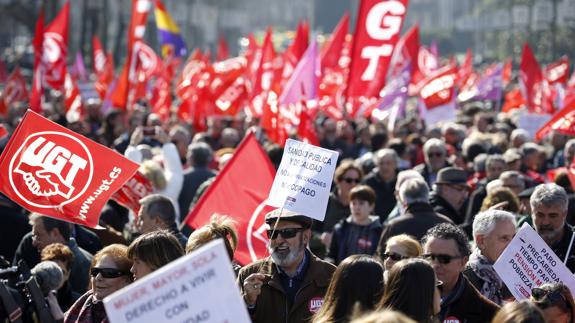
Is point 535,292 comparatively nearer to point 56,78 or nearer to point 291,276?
point 291,276

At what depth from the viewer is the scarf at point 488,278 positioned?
654 centimetres

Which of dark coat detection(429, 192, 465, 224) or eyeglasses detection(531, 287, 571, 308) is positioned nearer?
eyeglasses detection(531, 287, 571, 308)

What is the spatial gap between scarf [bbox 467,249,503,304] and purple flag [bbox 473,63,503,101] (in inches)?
756

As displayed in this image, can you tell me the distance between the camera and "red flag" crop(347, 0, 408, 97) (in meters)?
13.2

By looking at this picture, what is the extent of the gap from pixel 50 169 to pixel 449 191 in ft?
12.9

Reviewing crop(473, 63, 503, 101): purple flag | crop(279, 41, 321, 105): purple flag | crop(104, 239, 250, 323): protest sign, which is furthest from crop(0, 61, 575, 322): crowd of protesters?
crop(473, 63, 503, 101): purple flag

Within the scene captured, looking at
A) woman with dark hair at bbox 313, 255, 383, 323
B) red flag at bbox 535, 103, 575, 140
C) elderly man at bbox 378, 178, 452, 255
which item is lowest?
elderly man at bbox 378, 178, 452, 255

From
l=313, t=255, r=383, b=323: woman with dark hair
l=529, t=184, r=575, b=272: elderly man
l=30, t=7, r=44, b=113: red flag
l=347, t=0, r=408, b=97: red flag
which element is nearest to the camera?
l=313, t=255, r=383, b=323: woman with dark hair

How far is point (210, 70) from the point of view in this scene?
2039 cm

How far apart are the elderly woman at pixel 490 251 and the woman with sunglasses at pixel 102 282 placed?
178 centimetres

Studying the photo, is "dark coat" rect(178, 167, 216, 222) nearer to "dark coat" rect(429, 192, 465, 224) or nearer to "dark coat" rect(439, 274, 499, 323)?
"dark coat" rect(429, 192, 465, 224)

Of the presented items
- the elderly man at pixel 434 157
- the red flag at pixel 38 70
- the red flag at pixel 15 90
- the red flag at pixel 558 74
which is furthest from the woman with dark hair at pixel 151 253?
the red flag at pixel 558 74

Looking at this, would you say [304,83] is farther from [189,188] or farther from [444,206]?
[444,206]


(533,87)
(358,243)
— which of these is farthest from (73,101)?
(358,243)
